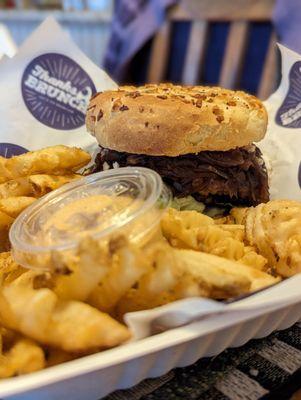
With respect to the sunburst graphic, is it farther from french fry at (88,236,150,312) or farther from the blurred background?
french fry at (88,236,150,312)

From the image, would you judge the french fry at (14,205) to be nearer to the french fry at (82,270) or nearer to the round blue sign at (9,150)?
the french fry at (82,270)

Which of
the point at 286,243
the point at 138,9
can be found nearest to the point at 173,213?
the point at 286,243

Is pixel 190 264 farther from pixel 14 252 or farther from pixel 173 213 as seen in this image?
pixel 14 252

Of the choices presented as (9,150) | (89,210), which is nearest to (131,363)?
(89,210)

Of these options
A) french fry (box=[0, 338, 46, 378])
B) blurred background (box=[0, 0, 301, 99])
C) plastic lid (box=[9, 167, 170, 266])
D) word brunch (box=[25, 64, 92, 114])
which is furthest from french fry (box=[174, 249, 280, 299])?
blurred background (box=[0, 0, 301, 99])

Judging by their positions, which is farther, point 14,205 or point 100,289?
point 14,205

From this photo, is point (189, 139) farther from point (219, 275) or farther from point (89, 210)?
point (219, 275)
